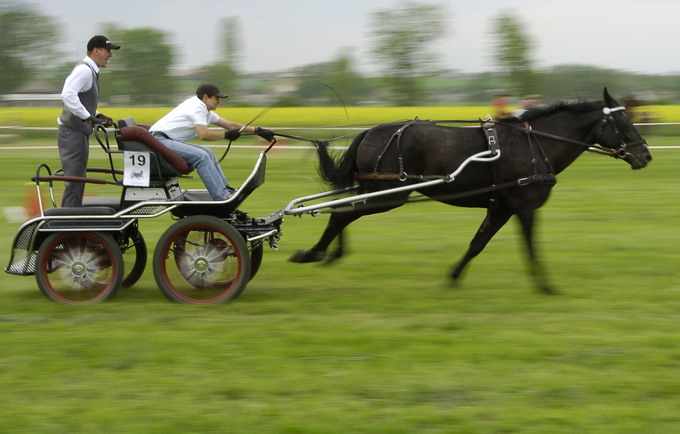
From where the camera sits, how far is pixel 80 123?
7027 mm

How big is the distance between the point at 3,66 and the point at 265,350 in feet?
184

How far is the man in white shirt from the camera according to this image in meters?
6.86

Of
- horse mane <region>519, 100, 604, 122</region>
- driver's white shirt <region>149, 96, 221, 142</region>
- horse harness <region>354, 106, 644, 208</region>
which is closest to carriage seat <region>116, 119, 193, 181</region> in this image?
driver's white shirt <region>149, 96, 221, 142</region>

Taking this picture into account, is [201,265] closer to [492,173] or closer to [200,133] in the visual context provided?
[200,133]

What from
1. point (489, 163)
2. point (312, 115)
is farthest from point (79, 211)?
point (312, 115)

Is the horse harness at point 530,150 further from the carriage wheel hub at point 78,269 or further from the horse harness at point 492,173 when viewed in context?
the carriage wheel hub at point 78,269

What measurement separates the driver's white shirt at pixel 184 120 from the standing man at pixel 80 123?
450 millimetres

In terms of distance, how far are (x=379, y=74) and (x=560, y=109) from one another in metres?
40.1

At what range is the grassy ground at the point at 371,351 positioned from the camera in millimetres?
4496

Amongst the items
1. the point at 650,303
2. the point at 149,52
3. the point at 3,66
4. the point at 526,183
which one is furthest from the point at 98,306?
the point at 3,66

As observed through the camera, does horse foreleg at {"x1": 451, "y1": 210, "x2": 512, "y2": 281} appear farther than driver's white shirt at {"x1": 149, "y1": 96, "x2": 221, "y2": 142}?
Yes

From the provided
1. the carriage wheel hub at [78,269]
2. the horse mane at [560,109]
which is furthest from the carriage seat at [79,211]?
the horse mane at [560,109]

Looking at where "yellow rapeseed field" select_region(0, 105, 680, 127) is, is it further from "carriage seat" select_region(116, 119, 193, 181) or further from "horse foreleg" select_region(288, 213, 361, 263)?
"carriage seat" select_region(116, 119, 193, 181)

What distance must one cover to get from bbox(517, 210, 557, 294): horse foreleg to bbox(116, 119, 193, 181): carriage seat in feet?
8.91
